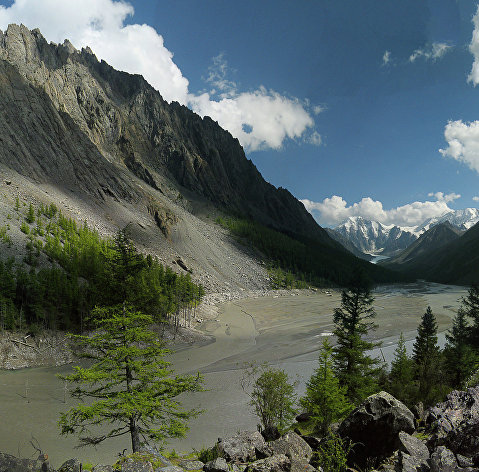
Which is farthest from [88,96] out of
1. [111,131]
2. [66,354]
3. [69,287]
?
[66,354]

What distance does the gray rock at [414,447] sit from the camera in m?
7.42

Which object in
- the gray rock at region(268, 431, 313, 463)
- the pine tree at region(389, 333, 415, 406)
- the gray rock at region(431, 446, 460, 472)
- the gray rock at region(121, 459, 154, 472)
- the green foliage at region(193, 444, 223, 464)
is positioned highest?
the gray rock at region(431, 446, 460, 472)

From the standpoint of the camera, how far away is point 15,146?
10288cm

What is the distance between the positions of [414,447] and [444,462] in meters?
1.98

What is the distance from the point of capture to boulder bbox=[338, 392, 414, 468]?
349 inches

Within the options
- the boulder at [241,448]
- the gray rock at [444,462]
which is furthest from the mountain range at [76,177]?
the gray rock at [444,462]

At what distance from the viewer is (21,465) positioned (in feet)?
24.3

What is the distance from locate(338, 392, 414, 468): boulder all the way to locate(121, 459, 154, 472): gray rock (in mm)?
5995

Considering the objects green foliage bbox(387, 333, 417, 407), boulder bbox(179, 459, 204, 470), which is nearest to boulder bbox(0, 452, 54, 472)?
boulder bbox(179, 459, 204, 470)

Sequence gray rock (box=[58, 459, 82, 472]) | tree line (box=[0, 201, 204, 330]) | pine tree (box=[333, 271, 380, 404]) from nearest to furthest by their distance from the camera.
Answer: gray rock (box=[58, 459, 82, 472]) → tree line (box=[0, 201, 204, 330]) → pine tree (box=[333, 271, 380, 404])

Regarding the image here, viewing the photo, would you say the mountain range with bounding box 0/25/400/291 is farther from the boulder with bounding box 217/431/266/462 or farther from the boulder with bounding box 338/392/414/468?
the boulder with bounding box 338/392/414/468

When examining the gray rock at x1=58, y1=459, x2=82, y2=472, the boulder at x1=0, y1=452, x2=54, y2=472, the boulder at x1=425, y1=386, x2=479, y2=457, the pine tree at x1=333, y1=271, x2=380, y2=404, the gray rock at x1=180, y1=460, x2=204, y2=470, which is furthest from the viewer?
the pine tree at x1=333, y1=271, x2=380, y2=404

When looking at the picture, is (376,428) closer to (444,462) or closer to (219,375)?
(444,462)

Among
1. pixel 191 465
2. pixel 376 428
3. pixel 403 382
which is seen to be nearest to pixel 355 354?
pixel 403 382
